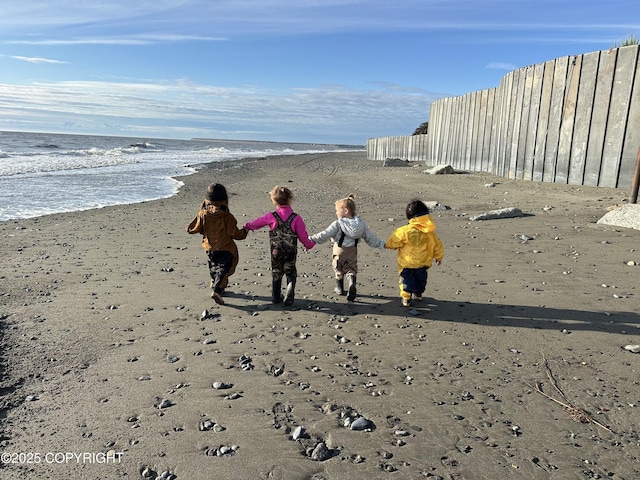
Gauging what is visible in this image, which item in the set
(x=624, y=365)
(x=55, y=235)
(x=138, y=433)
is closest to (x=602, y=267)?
(x=624, y=365)

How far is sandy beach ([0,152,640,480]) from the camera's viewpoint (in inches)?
110

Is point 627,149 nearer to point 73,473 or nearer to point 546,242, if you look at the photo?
point 546,242

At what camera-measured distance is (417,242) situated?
5.32 meters

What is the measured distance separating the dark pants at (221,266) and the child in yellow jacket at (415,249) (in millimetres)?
2010

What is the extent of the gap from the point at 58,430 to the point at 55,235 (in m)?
6.75

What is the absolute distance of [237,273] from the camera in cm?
664

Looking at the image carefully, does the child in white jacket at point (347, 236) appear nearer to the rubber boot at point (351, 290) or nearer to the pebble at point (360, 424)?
the rubber boot at point (351, 290)

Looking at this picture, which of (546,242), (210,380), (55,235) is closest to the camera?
(210,380)

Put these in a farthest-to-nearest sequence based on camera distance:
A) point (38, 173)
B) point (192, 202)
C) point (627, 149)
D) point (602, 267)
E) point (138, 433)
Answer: point (38, 173) → point (192, 202) → point (627, 149) → point (602, 267) → point (138, 433)

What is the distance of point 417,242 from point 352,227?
0.76 m

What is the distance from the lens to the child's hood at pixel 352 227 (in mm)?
5477

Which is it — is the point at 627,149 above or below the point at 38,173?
above

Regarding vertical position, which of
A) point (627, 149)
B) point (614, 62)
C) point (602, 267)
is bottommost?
point (602, 267)

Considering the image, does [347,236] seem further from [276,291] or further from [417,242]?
[276,291]
